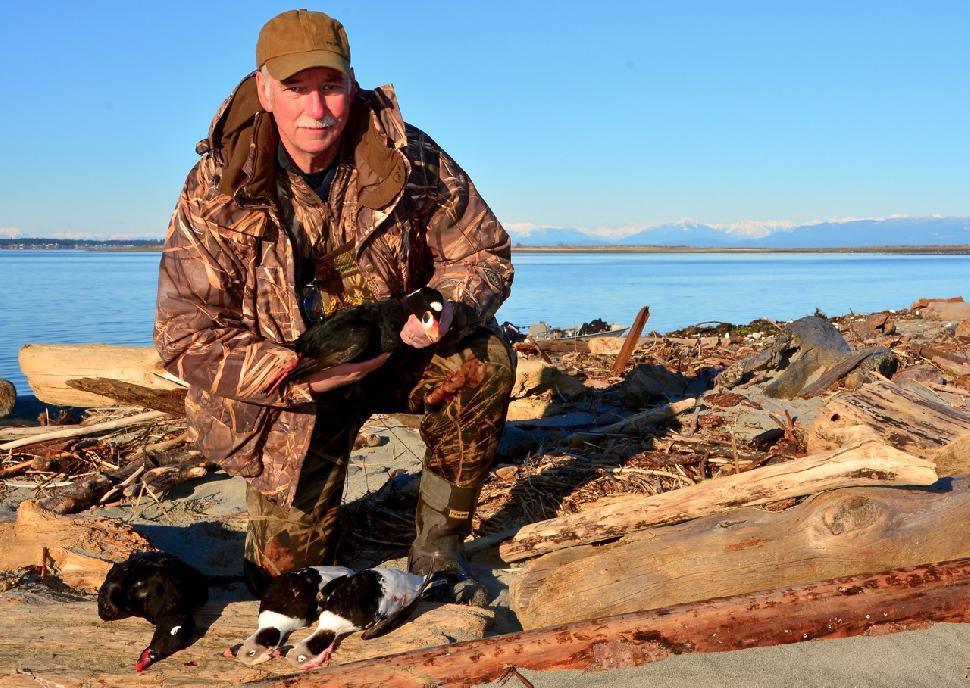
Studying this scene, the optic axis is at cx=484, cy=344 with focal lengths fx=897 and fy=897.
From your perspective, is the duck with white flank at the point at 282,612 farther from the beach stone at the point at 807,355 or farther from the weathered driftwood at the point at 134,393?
the beach stone at the point at 807,355

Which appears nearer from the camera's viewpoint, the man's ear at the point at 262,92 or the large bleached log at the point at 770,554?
the large bleached log at the point at 770,554

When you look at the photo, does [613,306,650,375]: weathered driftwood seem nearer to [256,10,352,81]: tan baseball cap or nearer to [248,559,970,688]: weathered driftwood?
[256,10,352,81]: tan baseball cap

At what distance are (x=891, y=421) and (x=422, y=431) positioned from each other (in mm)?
2193

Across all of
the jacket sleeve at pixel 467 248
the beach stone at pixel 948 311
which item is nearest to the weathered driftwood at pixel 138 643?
the jacket sleeve at pixel 467 248

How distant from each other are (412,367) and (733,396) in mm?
3610

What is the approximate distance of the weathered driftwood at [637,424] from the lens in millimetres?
6051

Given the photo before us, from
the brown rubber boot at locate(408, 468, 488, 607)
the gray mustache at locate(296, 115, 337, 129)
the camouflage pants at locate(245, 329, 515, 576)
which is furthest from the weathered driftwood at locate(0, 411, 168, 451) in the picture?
the gray mustache at locate(296, 115, 337, 129)

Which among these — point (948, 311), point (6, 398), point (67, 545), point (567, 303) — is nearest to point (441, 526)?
point (67, 545)

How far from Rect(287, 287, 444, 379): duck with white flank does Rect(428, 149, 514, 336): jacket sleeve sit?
1.04 ft

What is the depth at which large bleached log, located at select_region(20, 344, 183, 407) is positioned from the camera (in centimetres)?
509

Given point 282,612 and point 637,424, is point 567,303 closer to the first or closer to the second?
point 637,424

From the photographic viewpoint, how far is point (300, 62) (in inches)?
145

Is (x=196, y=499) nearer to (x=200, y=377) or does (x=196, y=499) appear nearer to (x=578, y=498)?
(x=200, y=377)

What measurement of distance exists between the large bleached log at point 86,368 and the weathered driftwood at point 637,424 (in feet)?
8.55
